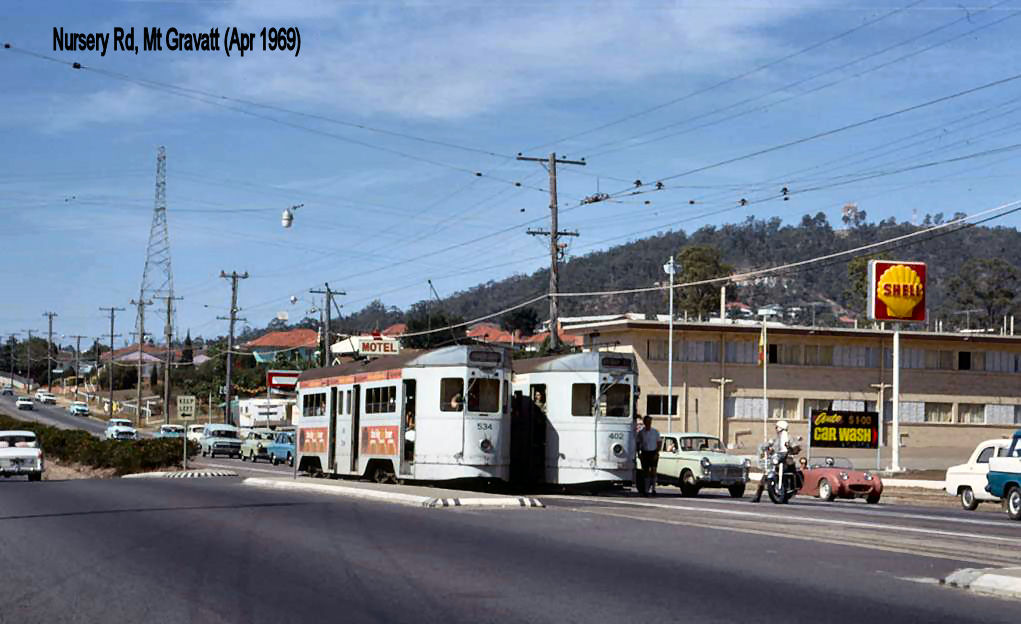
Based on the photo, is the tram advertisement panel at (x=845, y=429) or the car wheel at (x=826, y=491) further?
the tram advertisement panel at (x=845, y=429)

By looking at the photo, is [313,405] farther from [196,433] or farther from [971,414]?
[971,414]

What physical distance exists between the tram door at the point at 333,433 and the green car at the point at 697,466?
27.9 feet

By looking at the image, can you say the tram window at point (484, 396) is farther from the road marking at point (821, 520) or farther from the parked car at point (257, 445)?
the parked car at point (257, 445)

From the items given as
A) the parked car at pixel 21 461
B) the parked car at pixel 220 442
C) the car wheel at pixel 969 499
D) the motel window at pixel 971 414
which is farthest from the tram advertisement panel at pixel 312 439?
the motel window at pixel 971 414

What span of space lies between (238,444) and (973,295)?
8425 cm

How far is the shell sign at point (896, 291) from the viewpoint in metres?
50.4

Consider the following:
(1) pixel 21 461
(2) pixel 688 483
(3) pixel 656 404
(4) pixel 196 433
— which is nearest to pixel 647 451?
(2) pixel 688 483

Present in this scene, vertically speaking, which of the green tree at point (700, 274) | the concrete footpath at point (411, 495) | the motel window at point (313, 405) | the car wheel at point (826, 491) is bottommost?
the car wheel at point (826, 491)

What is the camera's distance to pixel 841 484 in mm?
30391

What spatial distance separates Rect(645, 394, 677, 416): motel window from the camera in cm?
6127

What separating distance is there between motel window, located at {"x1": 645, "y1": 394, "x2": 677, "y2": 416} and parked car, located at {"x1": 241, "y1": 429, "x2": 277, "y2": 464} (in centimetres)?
1857

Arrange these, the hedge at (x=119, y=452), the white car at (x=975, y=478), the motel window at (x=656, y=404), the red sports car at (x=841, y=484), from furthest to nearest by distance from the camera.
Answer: the motel window at (x=656, y=404), the hedge at (x=119, y=452), the red sports car at (x=841, y=484), the white car at (x=975, y=478)

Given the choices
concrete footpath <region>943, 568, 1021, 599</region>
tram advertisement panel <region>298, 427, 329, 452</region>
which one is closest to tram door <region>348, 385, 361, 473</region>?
tram advertisement panel <region>298, 427, 329, 452</region>

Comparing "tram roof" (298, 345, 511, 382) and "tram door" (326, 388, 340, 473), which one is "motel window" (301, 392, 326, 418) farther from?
"tram roof" (298, 345, 511, 382)
